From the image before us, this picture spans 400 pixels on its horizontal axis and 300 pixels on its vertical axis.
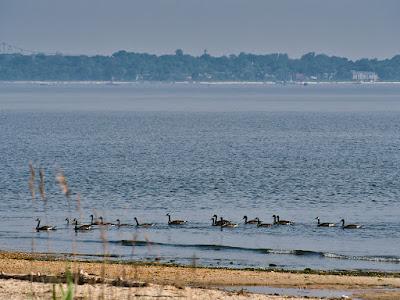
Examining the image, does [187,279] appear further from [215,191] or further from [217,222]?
[215,191]

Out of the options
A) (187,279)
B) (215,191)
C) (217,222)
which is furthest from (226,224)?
(187,279)

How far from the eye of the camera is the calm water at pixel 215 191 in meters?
35.3

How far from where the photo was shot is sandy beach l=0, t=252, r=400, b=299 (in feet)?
66.8

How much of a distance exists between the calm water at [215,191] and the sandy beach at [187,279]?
110cm

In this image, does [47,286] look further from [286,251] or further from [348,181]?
[348,181]

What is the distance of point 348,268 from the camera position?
31312 millimetres

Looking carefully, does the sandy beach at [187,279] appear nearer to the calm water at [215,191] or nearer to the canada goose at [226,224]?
the calm water at [215,191]

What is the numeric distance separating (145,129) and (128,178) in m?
59.3

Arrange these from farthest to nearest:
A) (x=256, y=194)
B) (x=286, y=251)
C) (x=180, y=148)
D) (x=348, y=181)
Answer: (x=180, y=148)
(x=348, y=181)
(x=256, y=194)
(x=286, y=251)

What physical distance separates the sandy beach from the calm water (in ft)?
3.59

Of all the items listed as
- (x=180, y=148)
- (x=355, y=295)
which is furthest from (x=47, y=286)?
(x=180, y=148)

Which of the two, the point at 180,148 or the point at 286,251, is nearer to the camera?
the point at 286,251

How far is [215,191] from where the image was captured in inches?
2128

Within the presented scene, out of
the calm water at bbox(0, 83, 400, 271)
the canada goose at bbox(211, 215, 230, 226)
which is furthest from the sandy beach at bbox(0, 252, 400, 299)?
the canada goose at bbox(211, 215, 230, 226)
